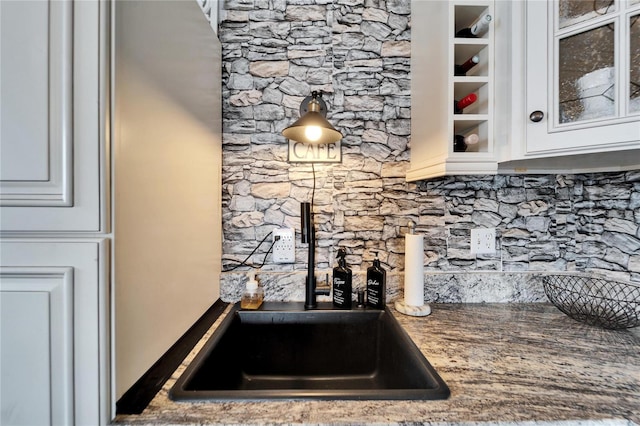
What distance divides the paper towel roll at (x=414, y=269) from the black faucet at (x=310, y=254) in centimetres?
32

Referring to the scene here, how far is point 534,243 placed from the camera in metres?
1.08

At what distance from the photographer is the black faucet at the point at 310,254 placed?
93 cm

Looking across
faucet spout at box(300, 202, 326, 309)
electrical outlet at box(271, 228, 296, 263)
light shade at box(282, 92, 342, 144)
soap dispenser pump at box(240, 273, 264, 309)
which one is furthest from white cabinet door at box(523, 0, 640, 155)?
soap dispenser pump at box(240, 273, 264, 309)

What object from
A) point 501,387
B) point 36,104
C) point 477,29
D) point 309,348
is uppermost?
point 477,29

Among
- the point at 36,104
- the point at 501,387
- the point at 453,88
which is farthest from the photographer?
the point at 453,88

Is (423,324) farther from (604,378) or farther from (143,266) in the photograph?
(143,266)

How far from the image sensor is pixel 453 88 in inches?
32.2

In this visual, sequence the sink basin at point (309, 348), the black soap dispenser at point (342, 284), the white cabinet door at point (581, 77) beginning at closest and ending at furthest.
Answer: the white cabinet door at point (581, 77) < the sink basin at point (309, 348) < the black soap dispenser at point (342, 284)

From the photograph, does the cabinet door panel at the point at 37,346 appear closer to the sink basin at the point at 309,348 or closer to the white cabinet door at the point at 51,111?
the white cabinet door at the point at 51,111

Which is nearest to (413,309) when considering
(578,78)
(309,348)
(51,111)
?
(309,348)

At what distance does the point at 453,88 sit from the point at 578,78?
1.06 feet

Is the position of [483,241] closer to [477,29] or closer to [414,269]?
[414,269]

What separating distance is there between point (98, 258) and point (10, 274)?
6.6 inches

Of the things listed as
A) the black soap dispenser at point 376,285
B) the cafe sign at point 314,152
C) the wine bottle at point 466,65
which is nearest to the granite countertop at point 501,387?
the black soap dispenser at point 376,285
